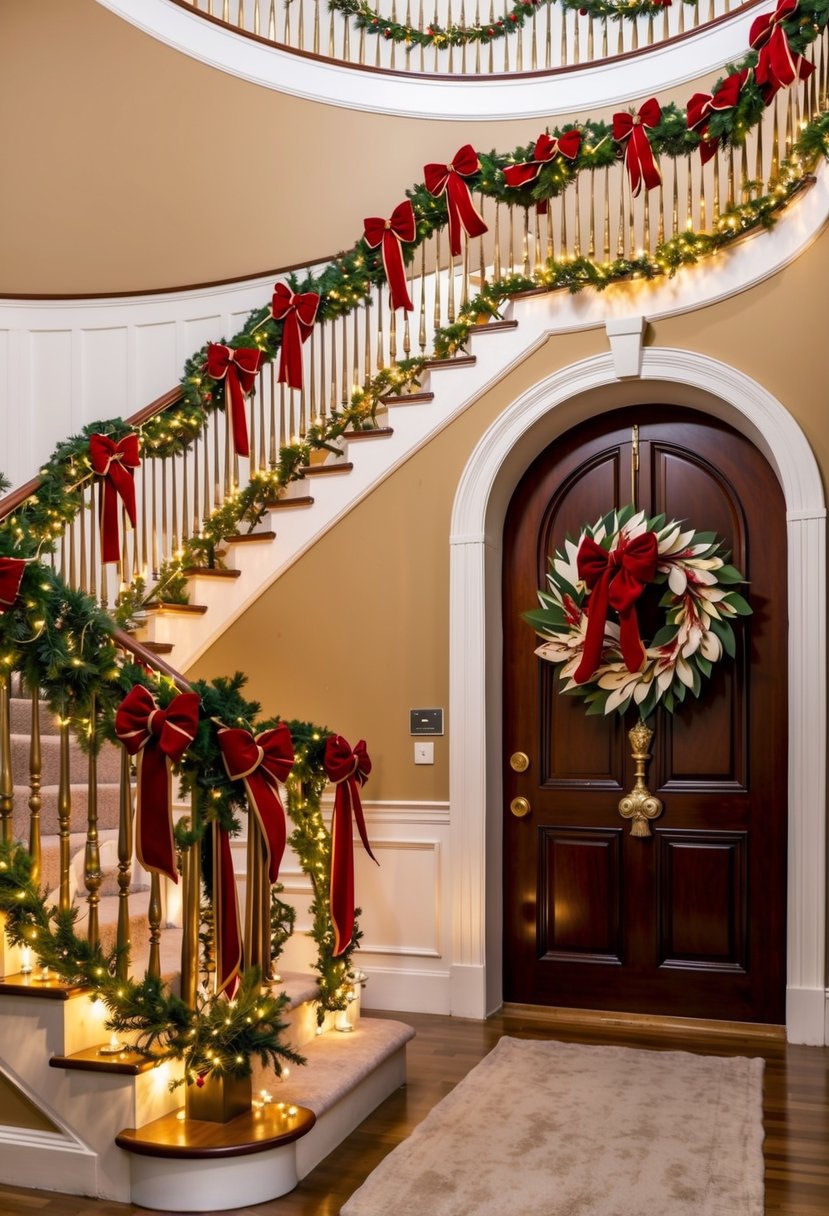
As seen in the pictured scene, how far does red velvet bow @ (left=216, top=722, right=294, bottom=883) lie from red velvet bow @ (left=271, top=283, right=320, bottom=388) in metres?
2.72

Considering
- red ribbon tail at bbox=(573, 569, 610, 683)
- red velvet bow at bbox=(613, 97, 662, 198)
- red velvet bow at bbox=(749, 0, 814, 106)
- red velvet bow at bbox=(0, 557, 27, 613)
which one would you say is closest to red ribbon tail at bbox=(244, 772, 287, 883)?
red velvet bow at bbox=(0, 557, 27, 613)

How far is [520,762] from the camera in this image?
5.29 meters

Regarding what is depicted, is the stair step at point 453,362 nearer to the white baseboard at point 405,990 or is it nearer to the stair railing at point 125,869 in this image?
the stair railing at point 125,869

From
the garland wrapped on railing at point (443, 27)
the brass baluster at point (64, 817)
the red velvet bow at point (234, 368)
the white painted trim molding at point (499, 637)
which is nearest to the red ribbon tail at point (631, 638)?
the white painted trim molding at point (499, 637)

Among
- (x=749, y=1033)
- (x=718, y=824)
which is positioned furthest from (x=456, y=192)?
(x=749, y=1033)

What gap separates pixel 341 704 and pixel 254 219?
3.61 metres

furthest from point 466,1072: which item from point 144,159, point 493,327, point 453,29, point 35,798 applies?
point 453,29

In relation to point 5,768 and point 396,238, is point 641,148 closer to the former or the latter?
point 396,238

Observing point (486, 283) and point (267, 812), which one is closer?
point (267, 812)

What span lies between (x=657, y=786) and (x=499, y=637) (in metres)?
0.99

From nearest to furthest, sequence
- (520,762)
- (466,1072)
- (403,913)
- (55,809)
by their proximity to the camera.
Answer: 1. (466,1072)
2. (55,809)
3. (403,913)
4. (520,762)

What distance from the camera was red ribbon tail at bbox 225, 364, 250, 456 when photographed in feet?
17.9

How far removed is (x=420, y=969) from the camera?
5.12 meters

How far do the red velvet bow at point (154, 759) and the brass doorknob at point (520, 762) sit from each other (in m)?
2.48
